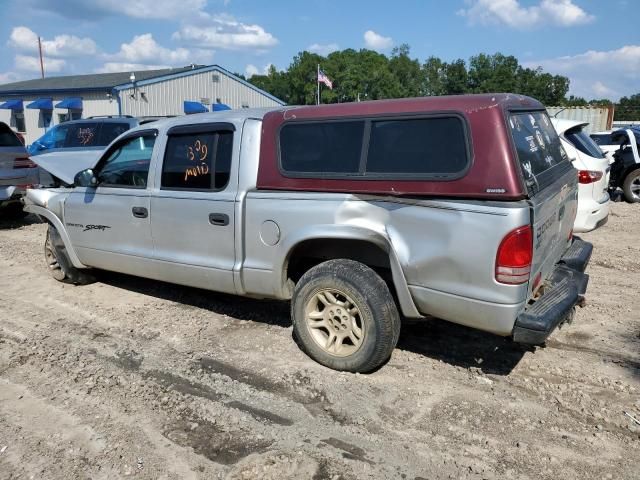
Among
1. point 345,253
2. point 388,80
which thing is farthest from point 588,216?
point 388,80

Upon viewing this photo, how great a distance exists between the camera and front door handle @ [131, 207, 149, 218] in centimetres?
482

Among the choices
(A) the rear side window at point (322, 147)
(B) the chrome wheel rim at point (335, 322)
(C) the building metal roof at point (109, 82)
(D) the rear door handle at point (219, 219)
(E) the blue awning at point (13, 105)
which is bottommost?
(B) the chrome wheel rim at point (335, 322)

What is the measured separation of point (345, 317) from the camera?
382cm

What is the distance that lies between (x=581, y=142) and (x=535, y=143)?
407 cm

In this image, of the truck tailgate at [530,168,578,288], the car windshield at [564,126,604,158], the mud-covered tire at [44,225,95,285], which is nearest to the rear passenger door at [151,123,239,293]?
the mud-covered tire at [44,225,95,285]

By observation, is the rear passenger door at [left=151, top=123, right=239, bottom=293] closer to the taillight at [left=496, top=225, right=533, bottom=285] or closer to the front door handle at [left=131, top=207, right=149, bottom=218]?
the front door handle at [left=131, top=207, right=149, bottom=218]

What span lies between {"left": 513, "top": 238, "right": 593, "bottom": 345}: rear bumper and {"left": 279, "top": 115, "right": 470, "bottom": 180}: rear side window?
996mm

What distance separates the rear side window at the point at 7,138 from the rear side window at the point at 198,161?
21.3ft

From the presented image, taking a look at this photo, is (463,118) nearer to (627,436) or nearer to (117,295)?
(627,436)

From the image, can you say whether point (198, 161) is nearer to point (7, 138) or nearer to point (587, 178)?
point (587, 178)

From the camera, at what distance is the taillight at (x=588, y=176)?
257 inches

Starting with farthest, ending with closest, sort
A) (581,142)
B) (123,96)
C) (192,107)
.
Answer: (192,107) < (123,96) < (581,142)

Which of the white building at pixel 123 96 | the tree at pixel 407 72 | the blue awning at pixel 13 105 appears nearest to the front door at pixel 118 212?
the white building at pixel 123 96

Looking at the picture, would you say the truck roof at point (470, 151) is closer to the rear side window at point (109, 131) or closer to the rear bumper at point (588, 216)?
the rear bumper at point (588, 216)
